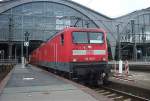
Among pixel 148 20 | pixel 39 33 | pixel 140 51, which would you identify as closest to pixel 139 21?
pixel 148 20

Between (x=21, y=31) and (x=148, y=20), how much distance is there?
3796cm

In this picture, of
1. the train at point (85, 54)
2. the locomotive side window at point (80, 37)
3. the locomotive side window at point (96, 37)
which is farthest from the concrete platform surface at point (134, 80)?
the locomotive side window at point (80, 37)

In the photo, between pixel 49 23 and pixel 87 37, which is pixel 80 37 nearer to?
pixel 87 37

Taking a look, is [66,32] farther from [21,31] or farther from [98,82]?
[21,31]

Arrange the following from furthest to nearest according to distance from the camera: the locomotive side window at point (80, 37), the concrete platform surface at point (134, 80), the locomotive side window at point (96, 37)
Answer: the locomotive side window at point (96, 37) → the locomotive side window at point (80, 37) → the concrete platform surface at point (134, 80)

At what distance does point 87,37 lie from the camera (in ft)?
69.5

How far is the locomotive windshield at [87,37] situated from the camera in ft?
68.6

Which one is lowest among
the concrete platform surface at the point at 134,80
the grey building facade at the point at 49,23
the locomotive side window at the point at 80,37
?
the concrete platform surface at the point at 134,80

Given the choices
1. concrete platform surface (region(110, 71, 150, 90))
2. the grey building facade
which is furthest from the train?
the grey building facade

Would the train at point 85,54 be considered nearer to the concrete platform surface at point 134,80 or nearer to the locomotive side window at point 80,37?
the locomotive side window at point 80,37

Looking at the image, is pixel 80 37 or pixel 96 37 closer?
pixel 80 37

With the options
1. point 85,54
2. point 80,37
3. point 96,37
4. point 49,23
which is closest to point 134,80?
point 96,37

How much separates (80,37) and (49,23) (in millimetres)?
74057

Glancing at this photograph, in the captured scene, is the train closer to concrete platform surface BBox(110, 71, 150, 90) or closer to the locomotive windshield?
the locomotive windshield
